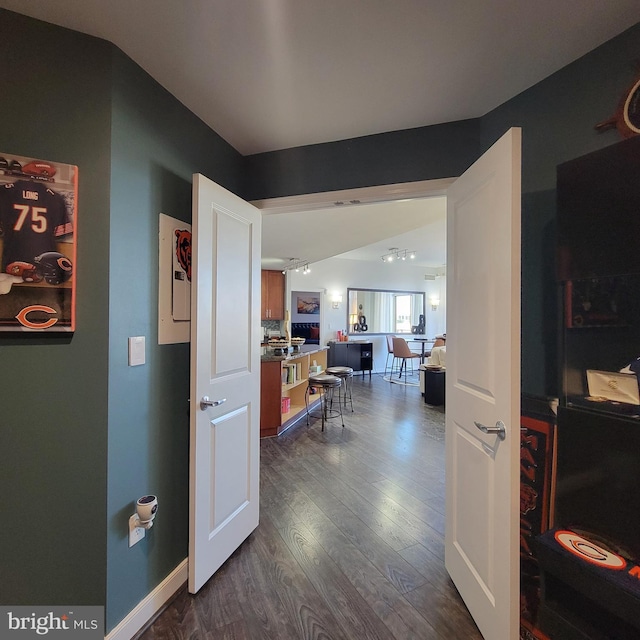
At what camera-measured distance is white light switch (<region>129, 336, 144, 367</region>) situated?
4.63ft

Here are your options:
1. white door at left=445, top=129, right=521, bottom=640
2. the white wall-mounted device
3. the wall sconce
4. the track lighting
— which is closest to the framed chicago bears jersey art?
the white wall-mounted device

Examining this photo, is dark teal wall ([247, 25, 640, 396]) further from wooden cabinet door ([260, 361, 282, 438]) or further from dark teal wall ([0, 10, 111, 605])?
wooden cabinet door ([260, 361, 282, 438])

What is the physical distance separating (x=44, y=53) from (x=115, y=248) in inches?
29.7

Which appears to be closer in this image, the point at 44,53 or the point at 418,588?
the point at 44,53

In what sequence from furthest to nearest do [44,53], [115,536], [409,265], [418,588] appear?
[409,265]
[418,588]
[115,536]
[44,53]

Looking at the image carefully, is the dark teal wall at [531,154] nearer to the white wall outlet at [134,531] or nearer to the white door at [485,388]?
the white door at [485,388]

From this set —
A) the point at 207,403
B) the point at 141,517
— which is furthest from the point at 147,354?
the point at 141,517

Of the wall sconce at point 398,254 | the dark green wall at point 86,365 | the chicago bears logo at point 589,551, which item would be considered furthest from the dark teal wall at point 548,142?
the wall sconce at point 398,254

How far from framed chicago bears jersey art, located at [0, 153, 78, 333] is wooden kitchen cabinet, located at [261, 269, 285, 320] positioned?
5.97 m

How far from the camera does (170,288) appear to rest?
5.41 ft

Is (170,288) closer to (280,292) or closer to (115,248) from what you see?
(115,248)

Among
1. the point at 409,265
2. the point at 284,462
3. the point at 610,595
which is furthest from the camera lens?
the point at 409,265

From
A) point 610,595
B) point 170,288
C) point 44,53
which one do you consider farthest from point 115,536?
point 44,53

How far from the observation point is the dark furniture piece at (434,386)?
210 inches
